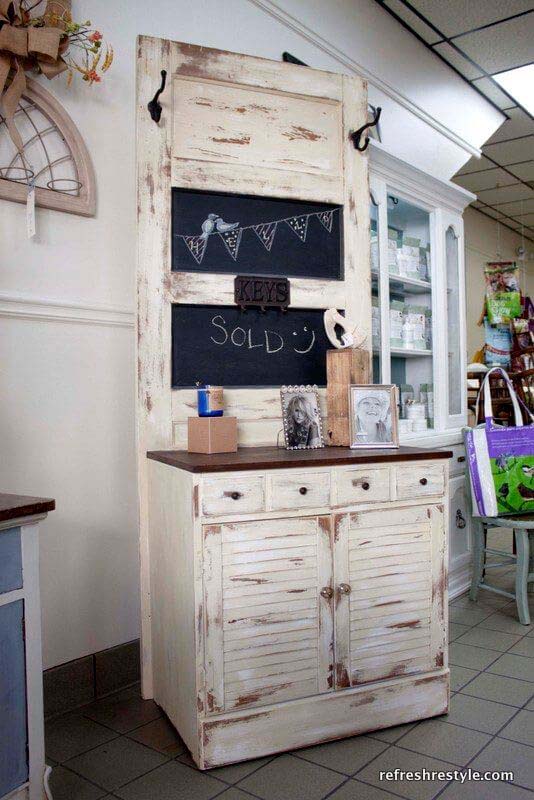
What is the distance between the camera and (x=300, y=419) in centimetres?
259

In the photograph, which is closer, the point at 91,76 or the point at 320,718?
the point at 320,718

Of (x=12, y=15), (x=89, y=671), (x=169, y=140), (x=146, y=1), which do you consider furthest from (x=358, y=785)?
(x=146, y=1)

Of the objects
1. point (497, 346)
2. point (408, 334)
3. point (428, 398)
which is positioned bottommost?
point (428, 398)

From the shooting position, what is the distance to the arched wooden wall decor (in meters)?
2.31

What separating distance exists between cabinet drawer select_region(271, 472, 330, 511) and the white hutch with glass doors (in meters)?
1.30

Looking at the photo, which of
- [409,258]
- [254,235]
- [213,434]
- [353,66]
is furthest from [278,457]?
[353,66]

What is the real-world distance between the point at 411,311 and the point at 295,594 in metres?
2.00

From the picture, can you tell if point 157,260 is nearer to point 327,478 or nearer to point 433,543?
point 327,478

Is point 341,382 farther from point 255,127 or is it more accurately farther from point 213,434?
point 255,127

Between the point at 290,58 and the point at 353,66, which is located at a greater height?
the point at 353,66

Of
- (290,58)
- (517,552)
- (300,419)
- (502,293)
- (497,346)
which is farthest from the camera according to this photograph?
(497,346)

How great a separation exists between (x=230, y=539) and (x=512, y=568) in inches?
113

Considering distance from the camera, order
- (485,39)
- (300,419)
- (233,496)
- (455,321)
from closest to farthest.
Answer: (233,496) < (300,419) < (455,321) < (485,39)

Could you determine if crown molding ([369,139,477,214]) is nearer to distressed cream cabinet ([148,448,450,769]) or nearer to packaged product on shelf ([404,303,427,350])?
packaged product on shelf ([404,303,427,350])
